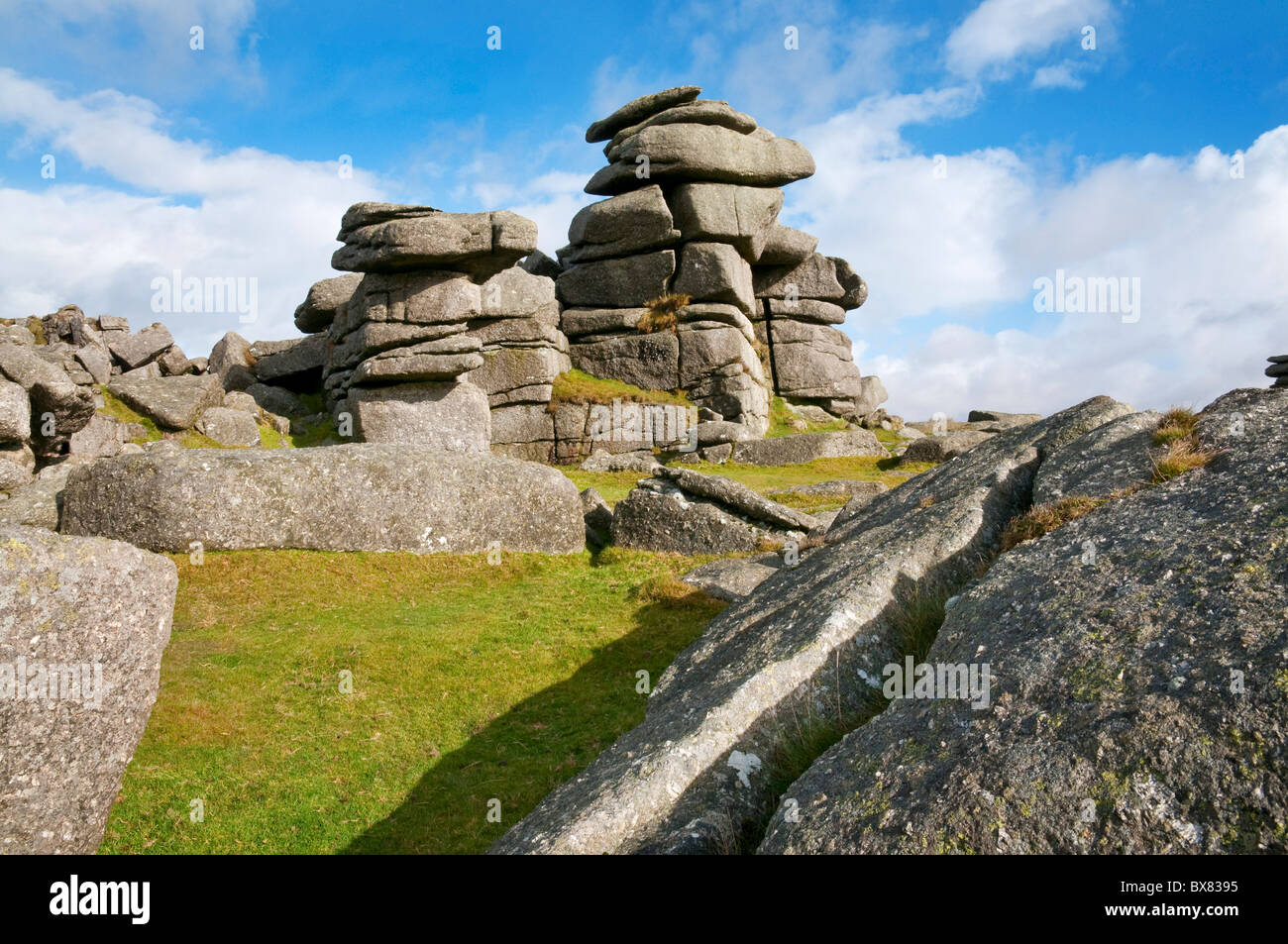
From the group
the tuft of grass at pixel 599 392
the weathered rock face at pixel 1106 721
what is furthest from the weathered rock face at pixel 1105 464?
the tuft of grass at pixel 599 392

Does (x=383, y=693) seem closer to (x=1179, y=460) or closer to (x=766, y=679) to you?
(x=766, y=679)

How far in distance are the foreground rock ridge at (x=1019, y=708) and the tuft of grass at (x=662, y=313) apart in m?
40.4

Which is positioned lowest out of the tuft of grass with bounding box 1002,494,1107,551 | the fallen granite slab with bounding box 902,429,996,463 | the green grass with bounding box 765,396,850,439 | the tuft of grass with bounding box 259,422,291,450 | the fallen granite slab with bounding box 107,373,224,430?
the tuft of grass with bounding box 1002,494,1107,551

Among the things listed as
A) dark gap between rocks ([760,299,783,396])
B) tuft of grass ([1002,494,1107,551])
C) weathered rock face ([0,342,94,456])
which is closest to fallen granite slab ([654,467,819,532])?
tuft of grass ([1002,494,1107,551])

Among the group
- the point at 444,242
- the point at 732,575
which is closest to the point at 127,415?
the point at 444,242

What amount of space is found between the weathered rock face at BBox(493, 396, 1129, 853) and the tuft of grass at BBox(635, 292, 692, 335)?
3854 centimetres

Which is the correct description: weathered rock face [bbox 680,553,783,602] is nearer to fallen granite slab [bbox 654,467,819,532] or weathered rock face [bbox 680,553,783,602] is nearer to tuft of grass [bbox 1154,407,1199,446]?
fallen granite slab [bbox 654,467,819,532]

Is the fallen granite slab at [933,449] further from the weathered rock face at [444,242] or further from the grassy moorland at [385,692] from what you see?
the grassy moorland at [385,692]

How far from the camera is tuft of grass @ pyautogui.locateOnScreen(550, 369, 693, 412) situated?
42125mm

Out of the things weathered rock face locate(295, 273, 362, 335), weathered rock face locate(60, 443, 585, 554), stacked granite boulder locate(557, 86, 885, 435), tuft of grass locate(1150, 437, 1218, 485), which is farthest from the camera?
stacked granite boulder locate(557, 86, 885, 435)

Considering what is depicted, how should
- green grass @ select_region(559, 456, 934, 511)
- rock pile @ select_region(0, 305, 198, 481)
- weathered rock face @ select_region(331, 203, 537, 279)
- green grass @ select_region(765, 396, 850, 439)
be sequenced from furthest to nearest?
1. green grass @ select_region(765, 396, 850, 439)
2. weathered rock face @ select_region(331, 203, 537, 279)
3. green grass @ select_region(559, 456, 934, 511)
4. rock pile @ select_region(0, 305, 198, 481)

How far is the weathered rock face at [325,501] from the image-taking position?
16.5 m

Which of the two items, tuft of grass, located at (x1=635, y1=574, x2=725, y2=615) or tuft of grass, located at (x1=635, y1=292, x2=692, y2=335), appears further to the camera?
tuft of grass, located at (x1=635, y1=292, x2=692, y2=335)

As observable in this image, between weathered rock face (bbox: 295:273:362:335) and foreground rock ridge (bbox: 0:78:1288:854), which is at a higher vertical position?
weathered rock face (bbox: 295:273:362:335)
